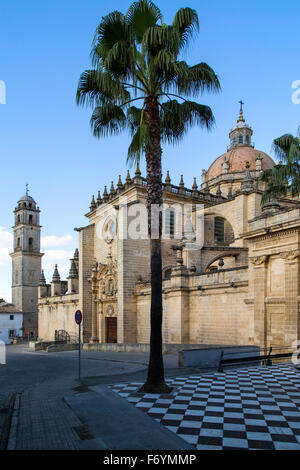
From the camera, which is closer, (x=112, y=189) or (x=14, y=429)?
(x=14, y=429)

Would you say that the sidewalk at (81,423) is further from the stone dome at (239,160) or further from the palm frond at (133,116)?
the stone dome at (239,160)

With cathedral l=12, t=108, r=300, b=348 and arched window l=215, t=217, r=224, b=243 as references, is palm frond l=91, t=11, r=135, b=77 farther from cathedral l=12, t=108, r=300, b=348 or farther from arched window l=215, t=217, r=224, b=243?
arched window l=215, t=217, r=224, b=243

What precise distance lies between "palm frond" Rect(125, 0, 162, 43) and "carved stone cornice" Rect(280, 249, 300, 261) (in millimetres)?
9300

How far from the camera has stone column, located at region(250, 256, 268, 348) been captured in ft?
49.9

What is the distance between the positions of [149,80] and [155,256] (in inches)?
181

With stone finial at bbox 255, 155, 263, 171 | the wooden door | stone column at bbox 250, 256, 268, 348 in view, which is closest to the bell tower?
the wooden door

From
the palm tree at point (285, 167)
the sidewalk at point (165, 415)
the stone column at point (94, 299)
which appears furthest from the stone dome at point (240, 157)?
the sidewalk at point (165, 415)

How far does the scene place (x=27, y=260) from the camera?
2185 inches

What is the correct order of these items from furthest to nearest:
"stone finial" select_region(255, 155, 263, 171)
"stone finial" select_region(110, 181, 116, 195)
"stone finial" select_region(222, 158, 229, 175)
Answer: "stone finial" select_region(222, 158, 229, 175) → "stone finial" select_region(255, 155, 263, 171) → "stone finial" select_region(110, 181, 116, 195)

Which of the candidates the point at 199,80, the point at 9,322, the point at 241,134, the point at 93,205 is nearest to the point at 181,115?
the point at 199,80

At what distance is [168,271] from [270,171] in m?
14.4

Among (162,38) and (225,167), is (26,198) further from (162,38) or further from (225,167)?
(162,38)
